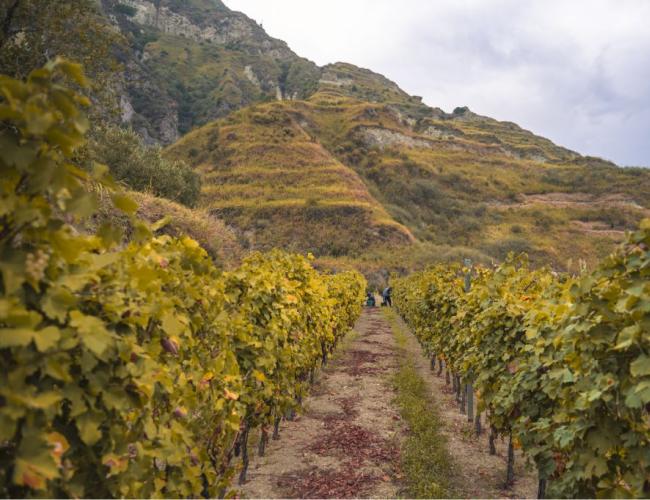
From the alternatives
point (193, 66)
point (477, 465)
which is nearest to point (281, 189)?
point (477, 465)

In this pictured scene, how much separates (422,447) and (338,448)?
4.25 feet

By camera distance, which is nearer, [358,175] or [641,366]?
[641,366]


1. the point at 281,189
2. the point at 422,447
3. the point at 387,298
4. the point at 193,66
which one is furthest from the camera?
the point at 193,66

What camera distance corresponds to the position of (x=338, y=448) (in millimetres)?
7113

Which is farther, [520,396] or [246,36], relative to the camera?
[246,36]

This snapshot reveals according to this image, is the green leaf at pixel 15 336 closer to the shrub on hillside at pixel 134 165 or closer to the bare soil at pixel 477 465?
the bare soil at pixel 477 465

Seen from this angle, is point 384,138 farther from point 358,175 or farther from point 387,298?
point 387,298

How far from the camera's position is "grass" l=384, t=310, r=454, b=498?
18.6ft

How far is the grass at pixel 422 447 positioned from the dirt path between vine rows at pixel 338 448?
0.65ft

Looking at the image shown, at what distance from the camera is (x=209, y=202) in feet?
186

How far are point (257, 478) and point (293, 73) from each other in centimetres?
16052

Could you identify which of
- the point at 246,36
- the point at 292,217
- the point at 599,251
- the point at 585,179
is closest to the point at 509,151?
the point at 585,179

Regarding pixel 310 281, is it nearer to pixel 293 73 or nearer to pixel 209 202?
pixel 209 202

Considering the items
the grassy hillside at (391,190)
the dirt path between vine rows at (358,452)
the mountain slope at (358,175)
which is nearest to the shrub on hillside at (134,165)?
the dirt path between vine rows at (358,452)
